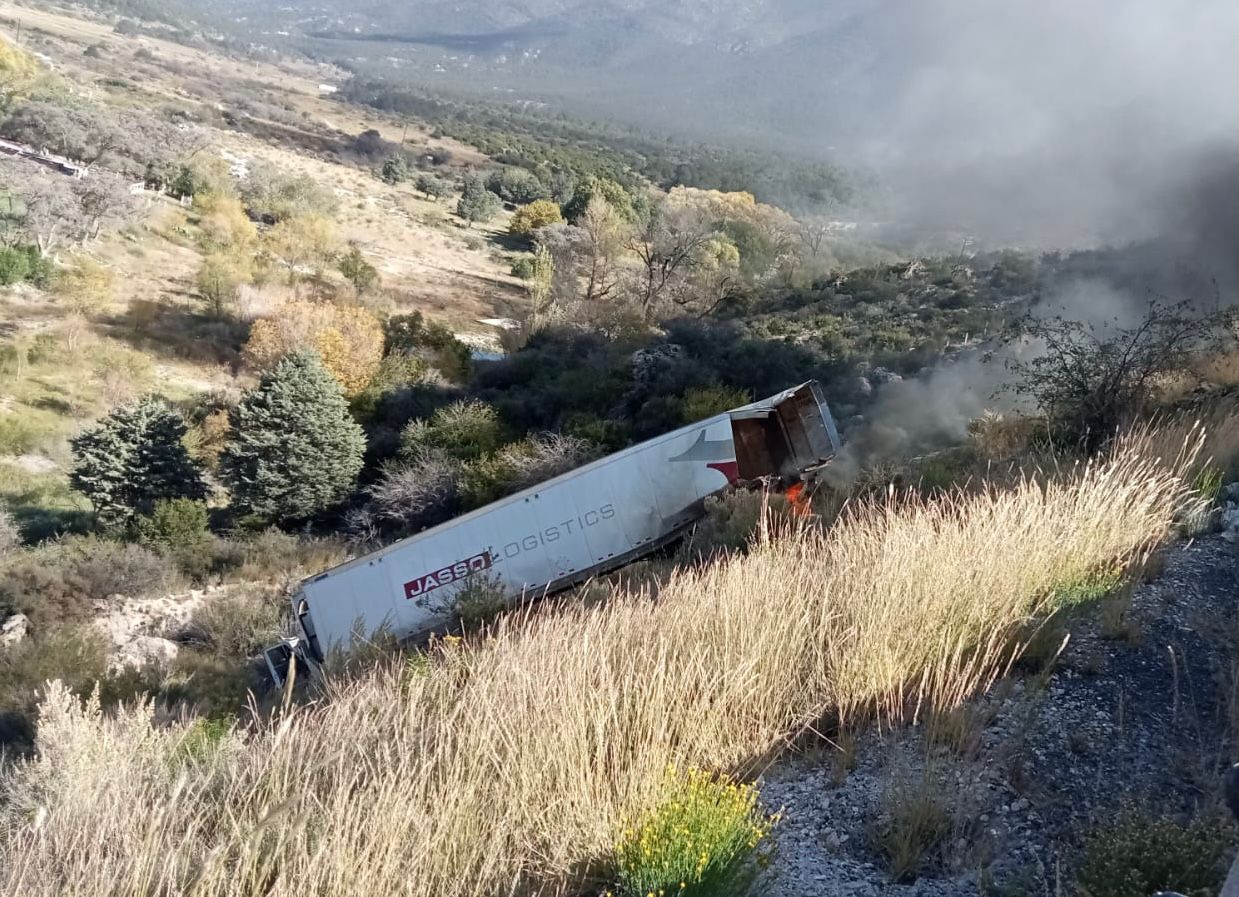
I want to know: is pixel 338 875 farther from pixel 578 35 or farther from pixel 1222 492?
pixel 578 35

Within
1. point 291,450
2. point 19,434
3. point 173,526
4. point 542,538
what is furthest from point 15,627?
point 19,434

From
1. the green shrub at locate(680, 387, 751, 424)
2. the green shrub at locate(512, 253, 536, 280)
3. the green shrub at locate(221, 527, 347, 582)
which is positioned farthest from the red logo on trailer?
the green shrub at locate(512, 253, 536, 280)

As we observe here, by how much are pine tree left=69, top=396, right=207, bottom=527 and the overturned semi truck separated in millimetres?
8256

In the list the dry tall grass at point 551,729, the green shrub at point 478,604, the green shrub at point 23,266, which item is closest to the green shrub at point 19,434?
the green shrub at point 23,266

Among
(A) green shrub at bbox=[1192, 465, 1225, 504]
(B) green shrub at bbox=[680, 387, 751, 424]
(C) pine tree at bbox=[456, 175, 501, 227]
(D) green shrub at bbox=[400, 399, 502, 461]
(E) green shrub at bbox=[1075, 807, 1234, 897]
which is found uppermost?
→ (C) pine tree at bbox=[456, 175, 501, 227]

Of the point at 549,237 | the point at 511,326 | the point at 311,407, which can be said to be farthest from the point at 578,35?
the point at 311,407

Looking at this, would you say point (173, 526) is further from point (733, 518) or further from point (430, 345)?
point (430, 345)

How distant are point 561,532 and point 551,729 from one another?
34.0 ft

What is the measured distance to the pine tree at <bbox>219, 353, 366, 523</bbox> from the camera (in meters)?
18.5

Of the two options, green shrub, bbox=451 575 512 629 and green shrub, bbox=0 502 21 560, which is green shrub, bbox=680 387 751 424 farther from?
green shrub, bbox=0 502 21 560

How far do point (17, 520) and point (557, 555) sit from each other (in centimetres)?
1332

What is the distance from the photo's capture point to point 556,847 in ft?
8.04

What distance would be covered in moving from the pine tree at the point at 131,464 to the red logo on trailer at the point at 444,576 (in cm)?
960

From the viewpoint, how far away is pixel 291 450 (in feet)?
60.7
